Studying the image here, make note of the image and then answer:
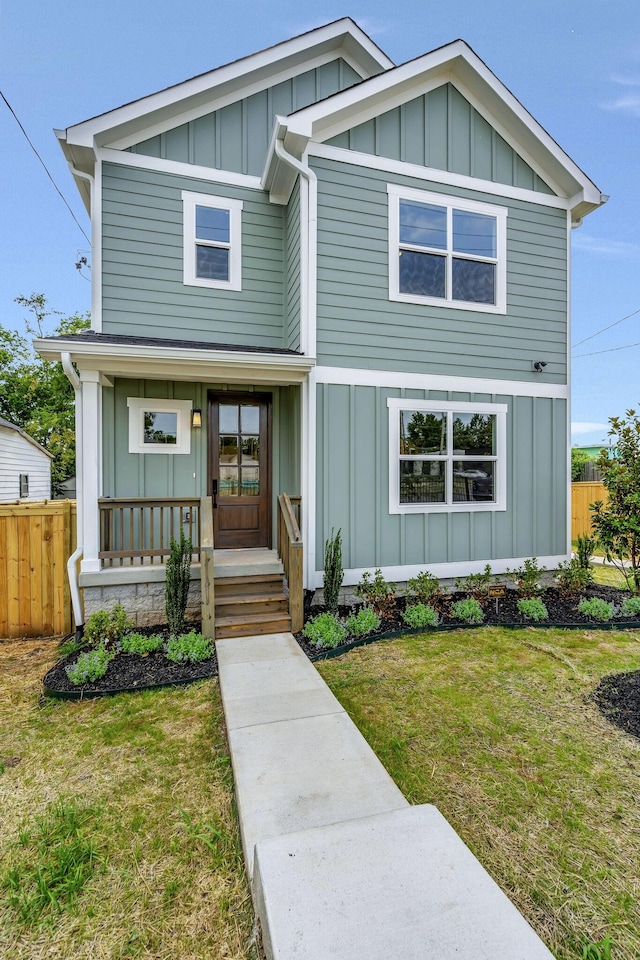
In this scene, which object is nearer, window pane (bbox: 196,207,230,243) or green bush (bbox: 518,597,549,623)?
green bush (bbox: 518,597,549,623)

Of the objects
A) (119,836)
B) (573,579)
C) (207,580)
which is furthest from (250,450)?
(573,579)

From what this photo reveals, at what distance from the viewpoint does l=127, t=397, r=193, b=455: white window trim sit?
5.91 meters

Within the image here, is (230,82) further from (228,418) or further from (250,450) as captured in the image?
(250,450)

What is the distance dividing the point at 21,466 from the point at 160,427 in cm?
926

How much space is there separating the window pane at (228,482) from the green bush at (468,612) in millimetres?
3329

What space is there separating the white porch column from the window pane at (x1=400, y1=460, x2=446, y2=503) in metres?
3.71

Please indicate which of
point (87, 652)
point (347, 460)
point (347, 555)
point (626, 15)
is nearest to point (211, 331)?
point (347, 460)

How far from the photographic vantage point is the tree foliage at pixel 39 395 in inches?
762

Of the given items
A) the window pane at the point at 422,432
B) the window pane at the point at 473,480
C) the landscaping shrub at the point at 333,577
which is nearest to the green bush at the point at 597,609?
the window pane at the point at 473,480

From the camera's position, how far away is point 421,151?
6.16 meters

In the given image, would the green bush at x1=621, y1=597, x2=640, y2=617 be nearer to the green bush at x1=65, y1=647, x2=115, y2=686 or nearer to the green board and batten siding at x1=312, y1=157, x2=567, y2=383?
the green board and batten siding at x1=312, y1=157, x2=567, y2=383

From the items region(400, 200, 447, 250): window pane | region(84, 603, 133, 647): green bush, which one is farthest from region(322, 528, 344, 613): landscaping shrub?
region(400, 200, 447, 250): window pane

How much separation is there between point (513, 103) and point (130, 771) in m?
8.70

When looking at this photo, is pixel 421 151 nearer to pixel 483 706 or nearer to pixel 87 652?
pixel 483 706
